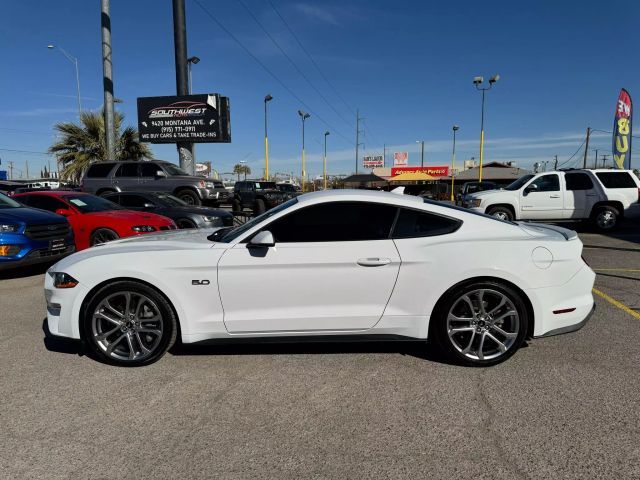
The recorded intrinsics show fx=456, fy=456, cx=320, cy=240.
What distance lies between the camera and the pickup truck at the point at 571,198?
42.6 feet

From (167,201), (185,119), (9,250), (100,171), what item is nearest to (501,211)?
(167,201)

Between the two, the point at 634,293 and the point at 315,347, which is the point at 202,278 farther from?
the point at 634,293

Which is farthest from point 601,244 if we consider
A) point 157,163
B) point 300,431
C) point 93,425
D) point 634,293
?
point 157,163

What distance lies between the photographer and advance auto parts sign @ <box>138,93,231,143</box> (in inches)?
870

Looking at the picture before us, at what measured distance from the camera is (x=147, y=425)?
2.99m

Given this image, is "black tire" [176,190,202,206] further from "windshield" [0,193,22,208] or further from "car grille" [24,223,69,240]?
"car grille" [24,223,69,240]

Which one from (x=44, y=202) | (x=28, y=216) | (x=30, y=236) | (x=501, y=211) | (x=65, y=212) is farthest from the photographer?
(x=501, y=211)

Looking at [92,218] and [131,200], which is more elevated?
[131,200]

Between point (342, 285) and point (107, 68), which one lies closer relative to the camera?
point (342, 285)

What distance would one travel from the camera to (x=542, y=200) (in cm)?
1332

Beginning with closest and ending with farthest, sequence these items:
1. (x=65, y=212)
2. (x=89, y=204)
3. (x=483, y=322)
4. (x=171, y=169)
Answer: (x=483, y=322) < (x=65, y=212) < (x=89, y=204) < (x=171, y=169)

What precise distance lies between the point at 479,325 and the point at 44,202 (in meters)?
9.12

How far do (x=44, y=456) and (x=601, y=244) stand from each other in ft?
38.4

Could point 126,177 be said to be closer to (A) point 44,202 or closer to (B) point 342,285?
(A) point 44,202
